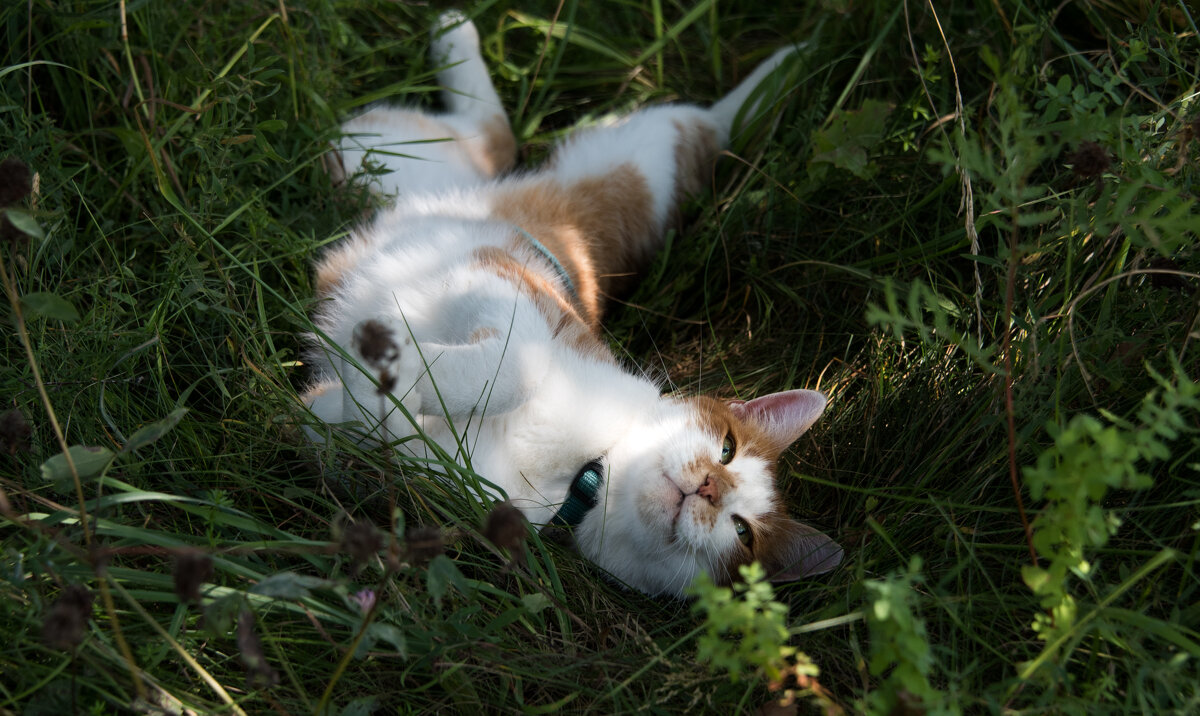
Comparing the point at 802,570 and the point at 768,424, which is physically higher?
the point at 768,424

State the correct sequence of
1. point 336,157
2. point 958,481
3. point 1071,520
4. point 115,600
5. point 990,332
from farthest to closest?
point 336,157
point 990,332
point 958,481
point 115,600
point 1071,520

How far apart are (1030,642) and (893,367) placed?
1.01 meters

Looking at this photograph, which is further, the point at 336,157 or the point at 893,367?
the point at 336,157

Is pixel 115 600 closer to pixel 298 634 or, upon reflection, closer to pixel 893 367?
pixel 298 634

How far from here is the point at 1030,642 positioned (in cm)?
177

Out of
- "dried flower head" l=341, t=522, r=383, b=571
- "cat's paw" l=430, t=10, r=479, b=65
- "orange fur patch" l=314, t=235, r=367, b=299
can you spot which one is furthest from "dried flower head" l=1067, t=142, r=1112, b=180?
"cat's paw" l=430, t=10, r=479, b=65

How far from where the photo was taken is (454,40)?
3.31 metres

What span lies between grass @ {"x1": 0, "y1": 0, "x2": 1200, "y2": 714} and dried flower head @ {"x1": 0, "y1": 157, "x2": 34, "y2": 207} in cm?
19

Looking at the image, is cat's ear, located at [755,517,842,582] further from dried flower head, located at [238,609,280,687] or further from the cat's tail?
A: the cat's tail

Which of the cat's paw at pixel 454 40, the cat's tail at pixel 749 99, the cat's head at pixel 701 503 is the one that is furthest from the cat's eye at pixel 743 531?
the cat's paw at pixel 454 40

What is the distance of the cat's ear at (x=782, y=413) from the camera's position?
7.95ft

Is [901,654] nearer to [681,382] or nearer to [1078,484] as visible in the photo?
[1078,484]

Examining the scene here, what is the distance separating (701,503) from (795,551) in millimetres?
364

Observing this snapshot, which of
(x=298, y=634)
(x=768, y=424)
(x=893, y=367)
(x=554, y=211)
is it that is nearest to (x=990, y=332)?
(x=893, y=367)
